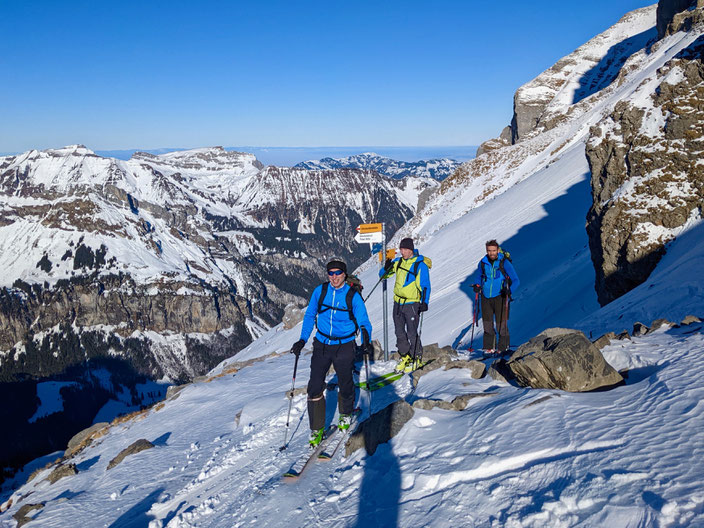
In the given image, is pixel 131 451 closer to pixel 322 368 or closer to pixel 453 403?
pixel 322 368

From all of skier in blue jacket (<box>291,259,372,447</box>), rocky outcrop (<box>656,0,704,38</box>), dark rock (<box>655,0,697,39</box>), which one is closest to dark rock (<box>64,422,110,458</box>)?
skier in blue jacket (<box>291,259,372,447</box>)

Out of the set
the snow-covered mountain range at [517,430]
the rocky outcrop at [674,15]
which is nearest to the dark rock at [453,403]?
the snow-covered mountain range at [517,430]

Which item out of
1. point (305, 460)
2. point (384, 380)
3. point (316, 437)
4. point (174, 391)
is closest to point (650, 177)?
Result: point (384, 380)

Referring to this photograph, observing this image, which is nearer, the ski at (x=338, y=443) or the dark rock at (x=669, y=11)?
the ski at (x=338, y=443)

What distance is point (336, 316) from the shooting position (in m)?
7.63

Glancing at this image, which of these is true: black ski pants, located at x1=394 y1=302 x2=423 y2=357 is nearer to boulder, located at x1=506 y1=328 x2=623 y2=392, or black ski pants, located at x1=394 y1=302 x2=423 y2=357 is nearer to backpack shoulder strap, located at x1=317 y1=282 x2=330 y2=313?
backpack shoulder strap, located at x1=317 y1=282 x2=330 y2=313

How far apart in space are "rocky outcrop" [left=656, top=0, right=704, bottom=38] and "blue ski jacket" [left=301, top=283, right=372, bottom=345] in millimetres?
51640

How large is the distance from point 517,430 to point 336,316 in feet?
11.0

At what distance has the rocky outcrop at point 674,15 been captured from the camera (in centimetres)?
4326

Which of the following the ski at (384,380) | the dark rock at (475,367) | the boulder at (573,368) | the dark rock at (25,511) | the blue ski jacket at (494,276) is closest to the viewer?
the boulder at (573,368)

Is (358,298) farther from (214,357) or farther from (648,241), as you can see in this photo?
(214,357)

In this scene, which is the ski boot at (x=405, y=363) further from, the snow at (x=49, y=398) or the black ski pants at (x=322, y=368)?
the snow at (x=49, y=398)

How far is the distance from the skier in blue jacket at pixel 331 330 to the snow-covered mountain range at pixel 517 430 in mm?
1101

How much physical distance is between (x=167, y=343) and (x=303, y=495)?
210m
